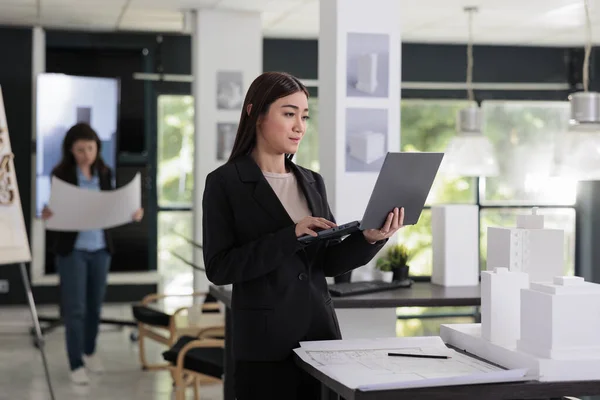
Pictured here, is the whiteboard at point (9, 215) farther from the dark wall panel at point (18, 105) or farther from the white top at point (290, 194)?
the dark wall panel at point (18, 105)

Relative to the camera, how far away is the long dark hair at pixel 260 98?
266 cm

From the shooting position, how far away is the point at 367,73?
5.01 m

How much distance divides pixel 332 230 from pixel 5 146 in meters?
2.87

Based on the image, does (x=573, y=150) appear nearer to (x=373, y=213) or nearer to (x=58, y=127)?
(x=373, y=213)

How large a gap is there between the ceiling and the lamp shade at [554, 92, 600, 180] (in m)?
3.26

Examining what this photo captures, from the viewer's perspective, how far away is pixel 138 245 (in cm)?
952

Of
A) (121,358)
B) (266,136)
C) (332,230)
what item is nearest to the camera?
(332,230)

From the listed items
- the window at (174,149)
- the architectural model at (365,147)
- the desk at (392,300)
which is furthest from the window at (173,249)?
the desk at (392,300)

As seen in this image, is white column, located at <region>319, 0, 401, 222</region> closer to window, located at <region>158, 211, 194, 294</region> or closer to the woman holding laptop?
the woman holding laptop

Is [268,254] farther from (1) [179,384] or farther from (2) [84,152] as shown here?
(2) [84,152]

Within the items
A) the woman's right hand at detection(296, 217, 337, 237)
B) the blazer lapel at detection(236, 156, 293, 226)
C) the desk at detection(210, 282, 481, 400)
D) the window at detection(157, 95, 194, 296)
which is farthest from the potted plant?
the window at detection(157, 95, 194, 296)

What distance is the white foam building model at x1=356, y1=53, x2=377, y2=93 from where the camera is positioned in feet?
16.4

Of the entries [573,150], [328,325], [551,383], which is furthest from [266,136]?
[573,150]

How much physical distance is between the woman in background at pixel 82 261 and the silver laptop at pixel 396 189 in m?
3.91
